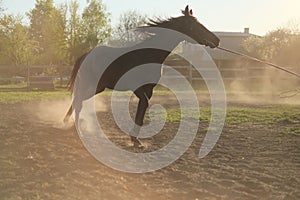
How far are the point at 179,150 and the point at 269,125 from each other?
4.12 meters

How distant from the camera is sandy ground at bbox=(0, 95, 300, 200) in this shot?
4.76m

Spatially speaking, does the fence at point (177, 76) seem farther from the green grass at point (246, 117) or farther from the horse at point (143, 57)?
the horse at point (143, 57)

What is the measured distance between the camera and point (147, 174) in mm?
5754

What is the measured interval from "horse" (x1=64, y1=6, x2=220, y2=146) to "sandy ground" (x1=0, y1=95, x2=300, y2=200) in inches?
33.1

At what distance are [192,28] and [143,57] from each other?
1.12 meters

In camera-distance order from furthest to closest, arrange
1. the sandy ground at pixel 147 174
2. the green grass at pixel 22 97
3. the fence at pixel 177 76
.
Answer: the fence at pixel 177 76, the green grass at pixel 22 97, the sandy ground at pixel 147 174

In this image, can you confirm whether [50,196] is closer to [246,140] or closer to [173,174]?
[173,174]

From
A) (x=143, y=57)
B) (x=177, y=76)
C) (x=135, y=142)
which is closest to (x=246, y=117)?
(x=143, y=57)

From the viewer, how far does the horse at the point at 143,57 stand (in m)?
8.06

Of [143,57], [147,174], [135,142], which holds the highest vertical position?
[143,57]

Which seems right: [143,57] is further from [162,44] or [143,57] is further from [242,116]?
[242,116]

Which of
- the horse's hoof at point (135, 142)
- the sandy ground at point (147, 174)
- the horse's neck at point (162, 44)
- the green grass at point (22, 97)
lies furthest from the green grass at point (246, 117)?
the green grass at point (22, 97)

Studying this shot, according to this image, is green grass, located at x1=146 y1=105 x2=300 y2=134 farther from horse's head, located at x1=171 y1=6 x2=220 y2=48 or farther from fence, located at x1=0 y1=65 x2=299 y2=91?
fence, located at x1=0 y1=65 x2=299 y2=91

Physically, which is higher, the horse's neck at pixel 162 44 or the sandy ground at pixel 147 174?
the horse's neck at pixel 162 44
